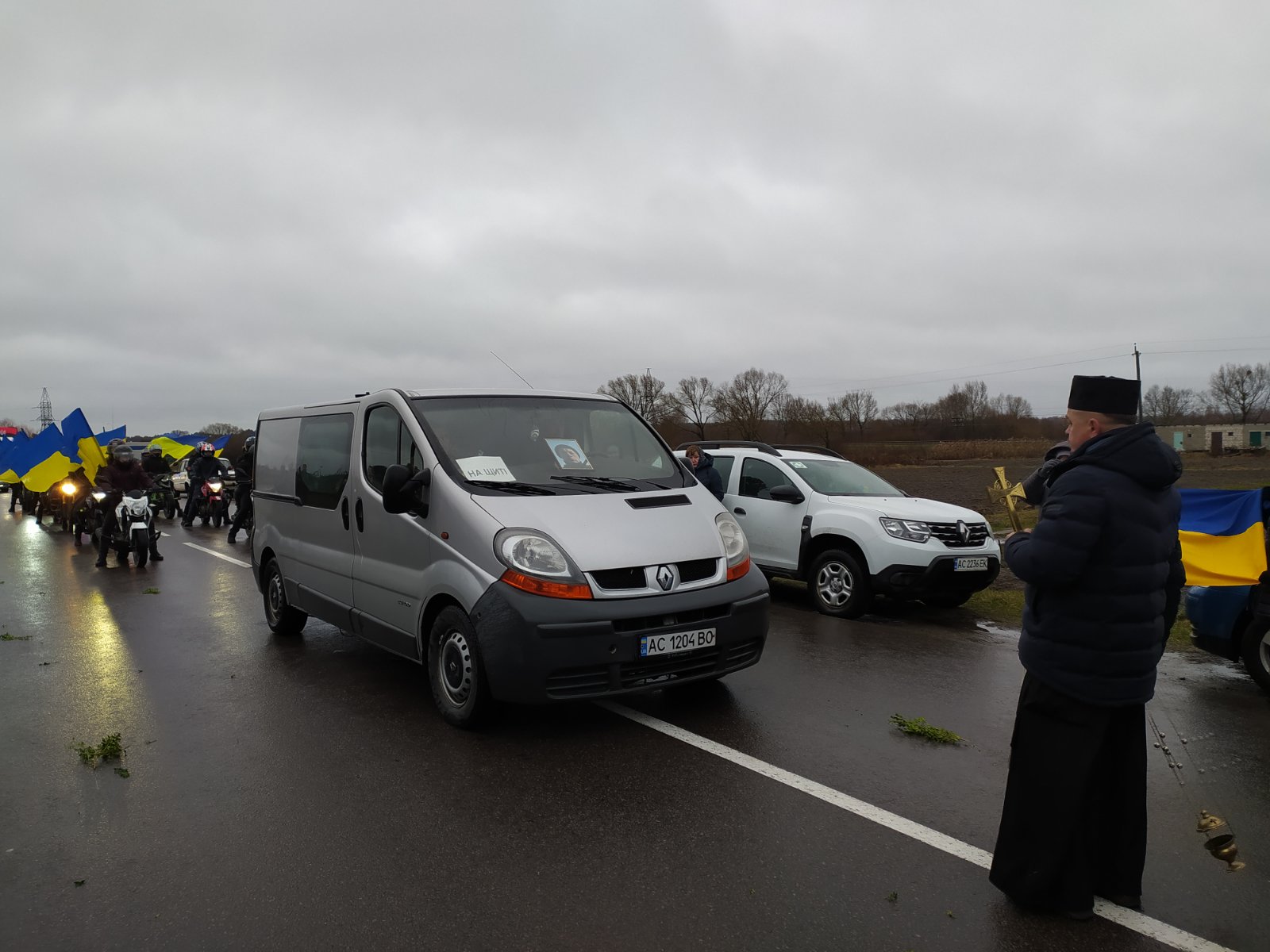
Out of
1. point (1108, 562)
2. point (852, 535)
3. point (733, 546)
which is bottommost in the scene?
point (852, 535)

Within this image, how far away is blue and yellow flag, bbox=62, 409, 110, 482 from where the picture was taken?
17.1 m

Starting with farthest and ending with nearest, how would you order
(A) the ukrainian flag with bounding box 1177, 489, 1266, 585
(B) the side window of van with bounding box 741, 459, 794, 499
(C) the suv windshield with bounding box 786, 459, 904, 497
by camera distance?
(B) the side window of van with bounding box 741, 459, 794, 499 < (C) the suv windshield with bounding box 786, 459, 904, 497 < (A) the ukrainian flag with bounding box 1177, 489, 1266, 585

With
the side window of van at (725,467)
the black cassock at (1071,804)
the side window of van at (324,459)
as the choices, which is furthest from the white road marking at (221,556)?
the black cassock at (1071,804)

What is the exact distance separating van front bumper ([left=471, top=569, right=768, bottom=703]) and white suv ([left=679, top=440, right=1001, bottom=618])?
4.20 meters

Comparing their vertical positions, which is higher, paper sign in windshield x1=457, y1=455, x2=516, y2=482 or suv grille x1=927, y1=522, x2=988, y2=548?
paper sign in windshield x1=457, y1=455, x2=516, y2=482

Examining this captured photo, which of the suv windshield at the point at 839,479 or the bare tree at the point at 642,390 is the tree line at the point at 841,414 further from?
the suv windshield at the point at 839,479


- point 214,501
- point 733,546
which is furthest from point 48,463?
point 733,546

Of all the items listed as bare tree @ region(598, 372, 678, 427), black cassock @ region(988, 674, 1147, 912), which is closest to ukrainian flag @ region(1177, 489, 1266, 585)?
black cassock @ region(988, 674, 1147, 912)

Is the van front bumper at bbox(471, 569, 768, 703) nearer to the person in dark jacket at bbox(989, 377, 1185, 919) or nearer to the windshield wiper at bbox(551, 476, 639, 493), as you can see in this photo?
the windshield wiper at bbox(551, 476, 639, 493)

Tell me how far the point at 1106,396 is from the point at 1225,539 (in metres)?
4.05

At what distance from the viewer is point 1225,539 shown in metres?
6.25

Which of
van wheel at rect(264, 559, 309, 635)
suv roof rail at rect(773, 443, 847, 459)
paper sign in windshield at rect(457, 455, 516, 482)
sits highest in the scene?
suv roof rail at rect(773, 443, 847, 459)

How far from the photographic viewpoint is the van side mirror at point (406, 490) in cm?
529

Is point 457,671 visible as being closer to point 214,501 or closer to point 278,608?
point 278,608
